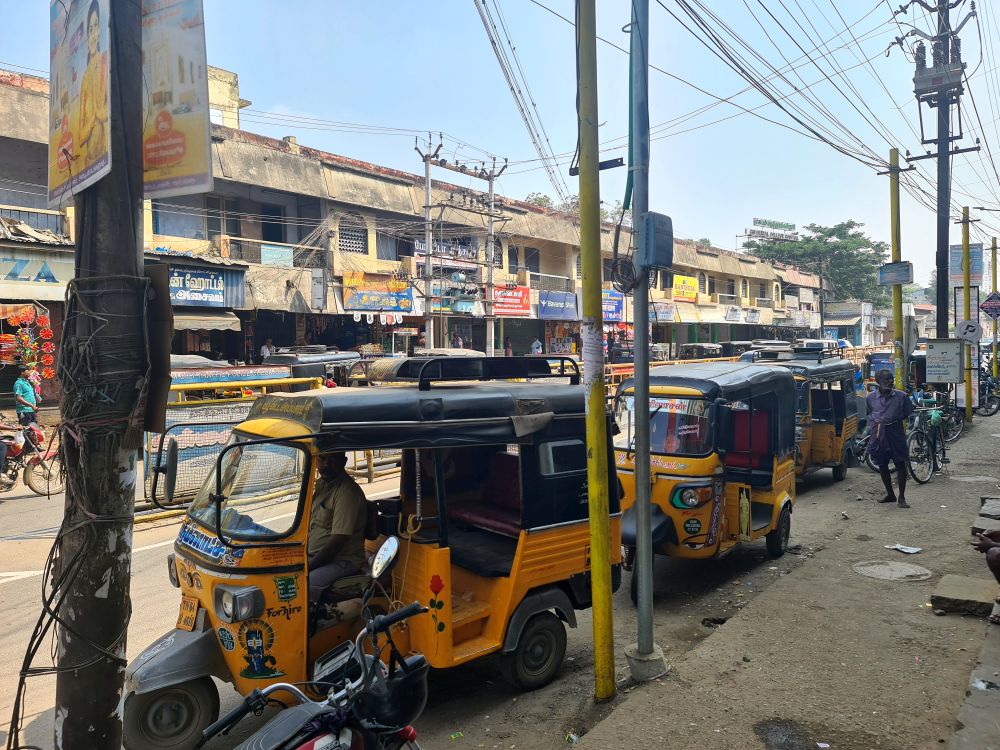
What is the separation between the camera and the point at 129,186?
2734 millimetres

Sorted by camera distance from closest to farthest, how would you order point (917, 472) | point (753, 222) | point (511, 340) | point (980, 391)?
point (917, 472), point (980, 391), point (511, 340), point (753, 222)

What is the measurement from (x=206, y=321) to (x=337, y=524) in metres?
15.9

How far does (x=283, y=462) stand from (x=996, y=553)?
4.89 m

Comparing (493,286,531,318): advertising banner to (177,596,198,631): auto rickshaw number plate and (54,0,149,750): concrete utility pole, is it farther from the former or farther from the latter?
(54,0,149,750): concrete utility pole

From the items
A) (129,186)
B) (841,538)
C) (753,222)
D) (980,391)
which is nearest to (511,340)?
(980,391)

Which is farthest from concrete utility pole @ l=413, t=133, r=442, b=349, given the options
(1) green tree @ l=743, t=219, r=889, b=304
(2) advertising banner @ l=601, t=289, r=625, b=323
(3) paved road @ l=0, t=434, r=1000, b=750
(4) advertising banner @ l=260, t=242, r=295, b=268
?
(1) green tree @ l=743, t=219, r=889, b=304

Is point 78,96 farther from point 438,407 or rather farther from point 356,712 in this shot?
point 356,712

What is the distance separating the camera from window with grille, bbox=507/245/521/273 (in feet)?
106

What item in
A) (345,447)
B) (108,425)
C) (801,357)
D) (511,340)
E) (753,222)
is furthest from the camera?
(753,222)

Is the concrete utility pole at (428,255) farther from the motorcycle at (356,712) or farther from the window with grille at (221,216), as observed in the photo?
the motorcycle at (356,712)

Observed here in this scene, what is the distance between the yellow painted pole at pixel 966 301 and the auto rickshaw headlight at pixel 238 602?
19229mm

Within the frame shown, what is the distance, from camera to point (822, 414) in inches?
483

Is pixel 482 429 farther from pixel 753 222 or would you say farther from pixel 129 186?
pixel 753 222

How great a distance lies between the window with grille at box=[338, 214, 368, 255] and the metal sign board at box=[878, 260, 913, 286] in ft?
54.2
